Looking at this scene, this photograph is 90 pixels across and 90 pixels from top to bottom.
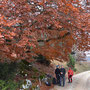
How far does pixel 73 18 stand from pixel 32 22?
8.78 feet

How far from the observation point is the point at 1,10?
7277 mm

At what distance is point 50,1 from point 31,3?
55.5 inches

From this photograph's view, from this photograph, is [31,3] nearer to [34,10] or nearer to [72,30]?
[34,10]

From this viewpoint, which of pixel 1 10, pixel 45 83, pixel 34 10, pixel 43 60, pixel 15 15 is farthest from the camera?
pixel 43 60

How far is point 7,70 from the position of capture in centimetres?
738

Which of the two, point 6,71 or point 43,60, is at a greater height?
point 6,71

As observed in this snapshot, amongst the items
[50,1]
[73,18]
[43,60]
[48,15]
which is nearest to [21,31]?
[48,15]

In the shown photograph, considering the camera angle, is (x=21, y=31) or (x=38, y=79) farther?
(x=38, y=79)

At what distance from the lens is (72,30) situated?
345 inches

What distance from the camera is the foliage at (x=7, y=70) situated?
23.4ft

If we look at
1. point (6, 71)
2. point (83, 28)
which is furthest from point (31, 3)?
point (6, 71)

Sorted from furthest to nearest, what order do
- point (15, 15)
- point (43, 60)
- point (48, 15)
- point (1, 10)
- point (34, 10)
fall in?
point (43, 60) < point (34, 10) < point (48, 15) < point (15, 15) < point (1, 10)

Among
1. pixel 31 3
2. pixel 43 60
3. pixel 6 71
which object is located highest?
pixel 31 3

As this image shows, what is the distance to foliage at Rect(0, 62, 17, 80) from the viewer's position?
23.4 feet
